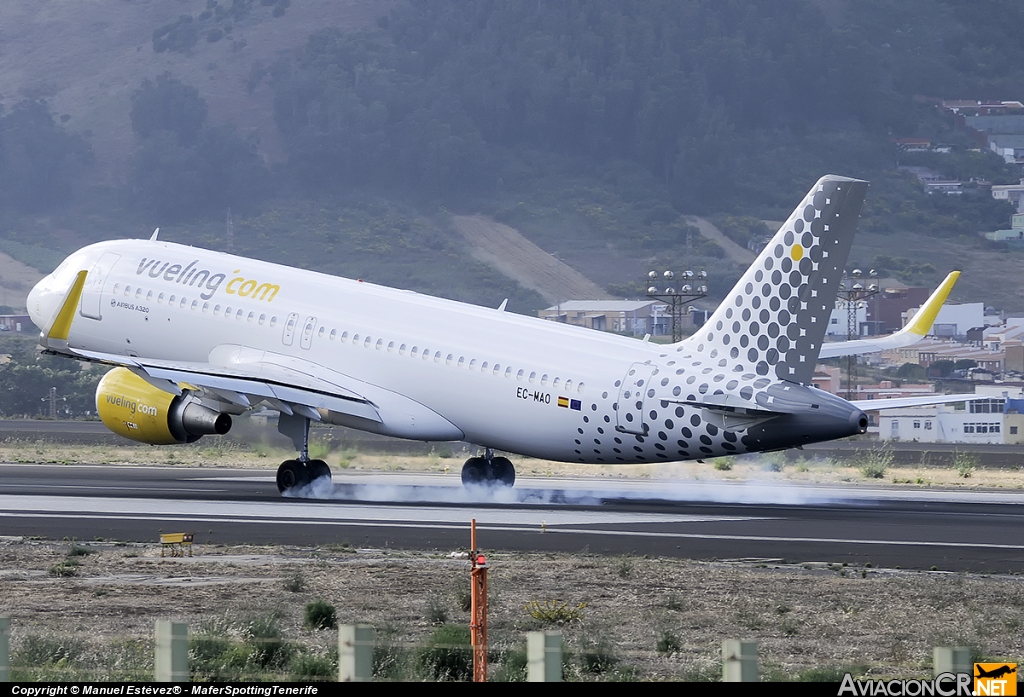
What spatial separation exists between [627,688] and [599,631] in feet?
30.5

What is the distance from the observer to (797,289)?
1375 inches

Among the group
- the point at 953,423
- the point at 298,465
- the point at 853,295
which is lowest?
the point at 298,465

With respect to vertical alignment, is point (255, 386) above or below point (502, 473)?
above

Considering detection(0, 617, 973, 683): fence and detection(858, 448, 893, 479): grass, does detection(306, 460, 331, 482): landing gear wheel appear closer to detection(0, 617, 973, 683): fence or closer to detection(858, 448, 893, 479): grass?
detection(858, 448, 893, 479): grass

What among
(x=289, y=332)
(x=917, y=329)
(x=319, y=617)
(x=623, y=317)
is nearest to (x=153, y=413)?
(x=289, y=332)

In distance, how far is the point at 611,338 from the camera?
127ft

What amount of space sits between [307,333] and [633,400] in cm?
1042

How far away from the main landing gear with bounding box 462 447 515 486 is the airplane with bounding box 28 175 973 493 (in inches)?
1.9

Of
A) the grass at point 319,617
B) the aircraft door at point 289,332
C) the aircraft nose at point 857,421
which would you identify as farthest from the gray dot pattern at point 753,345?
the grass at point 319,617

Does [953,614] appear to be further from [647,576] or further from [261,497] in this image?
[261,497]

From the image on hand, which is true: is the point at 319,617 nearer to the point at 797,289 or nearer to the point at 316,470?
the point at 797,289

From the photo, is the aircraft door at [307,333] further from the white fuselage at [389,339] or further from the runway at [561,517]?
the runway at [561,517]

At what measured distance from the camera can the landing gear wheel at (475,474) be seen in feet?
141

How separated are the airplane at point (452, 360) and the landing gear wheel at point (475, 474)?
6cm
